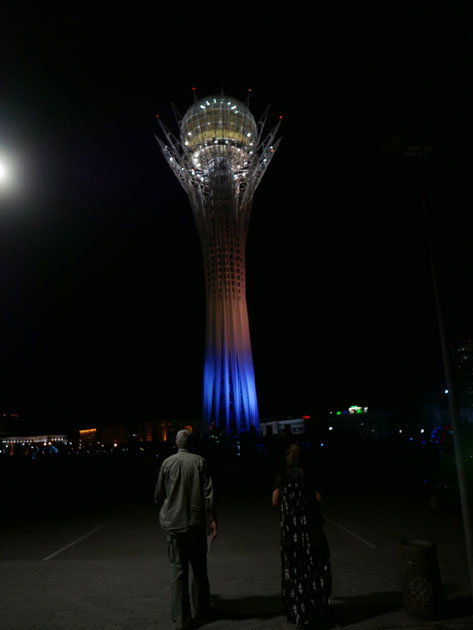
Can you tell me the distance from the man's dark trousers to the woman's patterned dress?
84 cm

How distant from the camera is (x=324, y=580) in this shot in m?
4.90

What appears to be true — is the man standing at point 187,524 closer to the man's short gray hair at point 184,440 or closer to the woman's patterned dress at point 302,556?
the man's short gray hair at point 184,440

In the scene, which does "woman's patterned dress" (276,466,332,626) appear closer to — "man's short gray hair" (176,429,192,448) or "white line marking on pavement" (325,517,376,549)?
"man's short gray hair" (176,429,192,448)

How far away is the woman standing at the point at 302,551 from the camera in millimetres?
4816

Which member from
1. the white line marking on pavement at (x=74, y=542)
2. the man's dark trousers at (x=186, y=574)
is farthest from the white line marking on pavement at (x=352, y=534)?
the white line marking on pavement at (x=74, y=542)

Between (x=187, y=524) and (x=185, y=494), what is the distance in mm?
291

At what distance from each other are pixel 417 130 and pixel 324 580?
466 centimetres

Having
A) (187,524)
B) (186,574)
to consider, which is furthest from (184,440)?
(186,574)

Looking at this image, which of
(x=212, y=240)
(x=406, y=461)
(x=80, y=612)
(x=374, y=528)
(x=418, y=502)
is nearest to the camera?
(x=80, y=612)

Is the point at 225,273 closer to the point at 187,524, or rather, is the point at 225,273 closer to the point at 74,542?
the point at 74,542

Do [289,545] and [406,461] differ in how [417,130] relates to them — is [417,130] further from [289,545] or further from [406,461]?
[406,461]

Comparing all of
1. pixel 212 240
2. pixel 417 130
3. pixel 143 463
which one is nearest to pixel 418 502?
pixel 417 130

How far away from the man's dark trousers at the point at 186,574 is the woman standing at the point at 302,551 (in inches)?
32.9

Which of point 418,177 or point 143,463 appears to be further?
point 143,463
